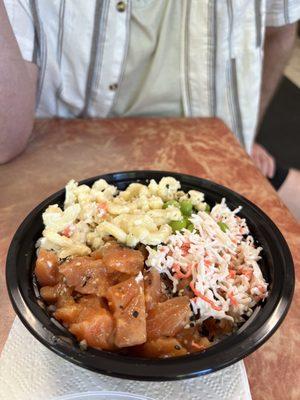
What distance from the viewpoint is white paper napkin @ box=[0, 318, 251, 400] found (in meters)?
0.70

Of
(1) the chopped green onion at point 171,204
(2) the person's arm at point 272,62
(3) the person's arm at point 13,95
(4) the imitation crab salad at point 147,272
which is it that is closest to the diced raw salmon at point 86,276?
(4) the imitation crab salad at point 147,272

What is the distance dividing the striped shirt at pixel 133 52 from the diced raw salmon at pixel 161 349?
980 millimetres

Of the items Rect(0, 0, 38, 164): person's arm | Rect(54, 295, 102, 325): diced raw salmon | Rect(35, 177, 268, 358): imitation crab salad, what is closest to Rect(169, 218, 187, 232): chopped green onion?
Rect(35, 177, 268, 358): imitation crab salad

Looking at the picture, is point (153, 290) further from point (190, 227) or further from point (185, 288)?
point (190, 227)

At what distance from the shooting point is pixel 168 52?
59.0 inches

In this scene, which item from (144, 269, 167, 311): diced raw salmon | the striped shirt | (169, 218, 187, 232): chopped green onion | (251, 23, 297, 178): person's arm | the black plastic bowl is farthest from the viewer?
(251, 23, 297, 178): person's arm

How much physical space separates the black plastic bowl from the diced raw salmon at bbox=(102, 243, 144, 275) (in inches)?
5.0

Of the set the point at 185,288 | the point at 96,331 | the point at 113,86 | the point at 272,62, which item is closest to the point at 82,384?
the point at 96,331

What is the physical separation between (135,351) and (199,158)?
780 mm

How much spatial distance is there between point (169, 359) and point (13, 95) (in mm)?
847

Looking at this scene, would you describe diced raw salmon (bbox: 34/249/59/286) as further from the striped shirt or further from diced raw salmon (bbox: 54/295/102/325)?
the striped shirt

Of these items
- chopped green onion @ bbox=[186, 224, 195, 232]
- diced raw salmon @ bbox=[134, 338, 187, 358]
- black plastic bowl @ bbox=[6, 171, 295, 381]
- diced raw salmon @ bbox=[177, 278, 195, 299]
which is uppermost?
chopped green onion @ bbox=[186, 224, 195, 232]

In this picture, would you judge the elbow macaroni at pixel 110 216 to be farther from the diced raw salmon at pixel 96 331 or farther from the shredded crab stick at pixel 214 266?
the diced raw salmon at pixel 96 331

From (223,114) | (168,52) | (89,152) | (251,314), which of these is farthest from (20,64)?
(251,314)
